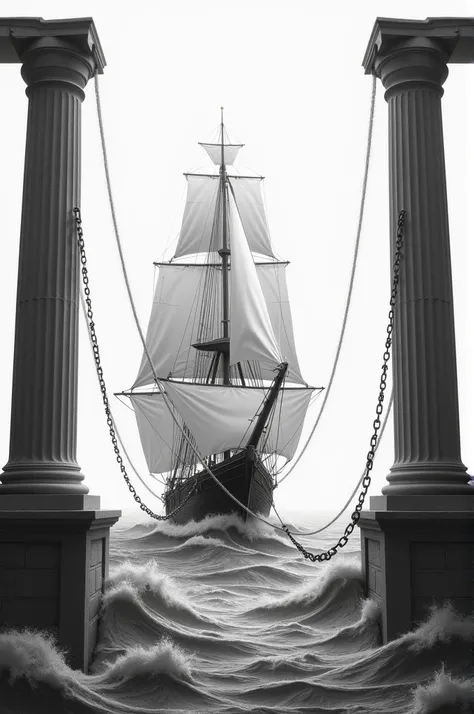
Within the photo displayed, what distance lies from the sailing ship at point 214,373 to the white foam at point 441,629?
19172 mm

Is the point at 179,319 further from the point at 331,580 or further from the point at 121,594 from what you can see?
the point at 121,594

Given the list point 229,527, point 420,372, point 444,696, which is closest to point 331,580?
point 420,372

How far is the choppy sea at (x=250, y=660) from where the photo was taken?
16.5 ft

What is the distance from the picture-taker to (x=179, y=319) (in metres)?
33.9

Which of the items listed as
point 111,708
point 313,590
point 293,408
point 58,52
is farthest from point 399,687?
point 293,408

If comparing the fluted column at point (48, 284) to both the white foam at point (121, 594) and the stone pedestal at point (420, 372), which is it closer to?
the white foam at point (121, 594)

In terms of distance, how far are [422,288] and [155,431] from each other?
26.5 meters

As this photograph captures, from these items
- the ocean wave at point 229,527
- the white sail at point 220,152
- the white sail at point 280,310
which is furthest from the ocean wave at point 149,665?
the white sail at point 220,152

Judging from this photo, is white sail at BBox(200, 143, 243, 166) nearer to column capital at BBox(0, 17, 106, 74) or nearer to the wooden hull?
the wooden hull

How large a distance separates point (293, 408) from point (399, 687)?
24886 millimetres

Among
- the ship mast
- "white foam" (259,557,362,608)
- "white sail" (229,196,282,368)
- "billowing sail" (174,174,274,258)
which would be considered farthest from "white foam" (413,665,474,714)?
"billowing sail" (174,174,274,258)

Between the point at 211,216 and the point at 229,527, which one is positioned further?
the point at 211,216

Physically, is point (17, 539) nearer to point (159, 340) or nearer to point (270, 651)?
point (270, 651)

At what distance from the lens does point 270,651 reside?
251 inches
